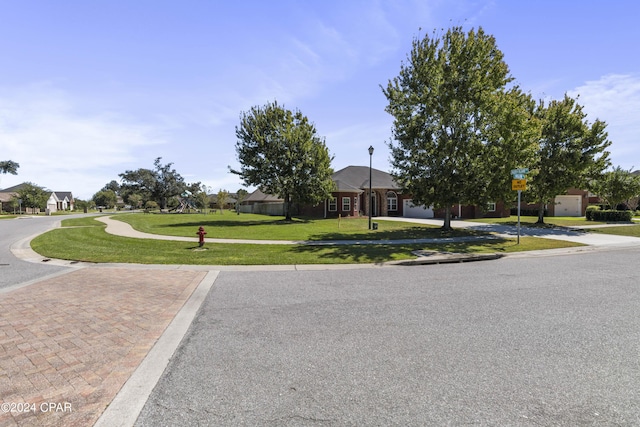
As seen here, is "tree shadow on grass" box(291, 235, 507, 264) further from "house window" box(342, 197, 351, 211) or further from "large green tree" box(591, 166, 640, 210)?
"large green tree" box(591, 166, 640, 210)

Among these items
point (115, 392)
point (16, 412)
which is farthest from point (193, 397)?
A: point (16, 412)

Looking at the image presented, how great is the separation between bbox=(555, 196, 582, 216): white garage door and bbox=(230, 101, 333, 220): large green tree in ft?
99.4

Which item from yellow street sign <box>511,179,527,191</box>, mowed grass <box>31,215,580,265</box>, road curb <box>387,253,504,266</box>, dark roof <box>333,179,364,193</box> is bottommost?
road curb <box>387,253,504,266</box>

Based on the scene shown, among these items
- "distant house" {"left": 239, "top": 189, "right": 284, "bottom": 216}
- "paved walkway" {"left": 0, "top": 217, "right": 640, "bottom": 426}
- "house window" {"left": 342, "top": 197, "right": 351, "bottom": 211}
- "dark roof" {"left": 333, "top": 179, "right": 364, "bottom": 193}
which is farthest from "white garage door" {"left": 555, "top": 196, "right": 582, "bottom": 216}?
"paved walkway" {"left": 0, "top": 217, "right": 640, "bottom": 426}

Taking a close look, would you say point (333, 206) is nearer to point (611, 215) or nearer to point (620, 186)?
point (611, 215)

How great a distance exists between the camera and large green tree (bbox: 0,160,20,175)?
72500 mm

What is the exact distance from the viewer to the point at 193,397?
3.09m

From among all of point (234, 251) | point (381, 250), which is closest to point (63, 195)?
point (234, 251)

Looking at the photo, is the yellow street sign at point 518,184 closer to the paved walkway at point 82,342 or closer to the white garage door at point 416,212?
the paved walkway at point 82,342

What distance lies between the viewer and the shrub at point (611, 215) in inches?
1150

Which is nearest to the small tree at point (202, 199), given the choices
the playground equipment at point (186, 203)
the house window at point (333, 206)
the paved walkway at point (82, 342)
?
the playground equipment at point (186, 203)

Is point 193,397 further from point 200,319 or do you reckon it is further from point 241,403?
point 200,319

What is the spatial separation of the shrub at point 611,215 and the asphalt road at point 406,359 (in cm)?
2974

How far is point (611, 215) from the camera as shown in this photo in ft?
97.9
